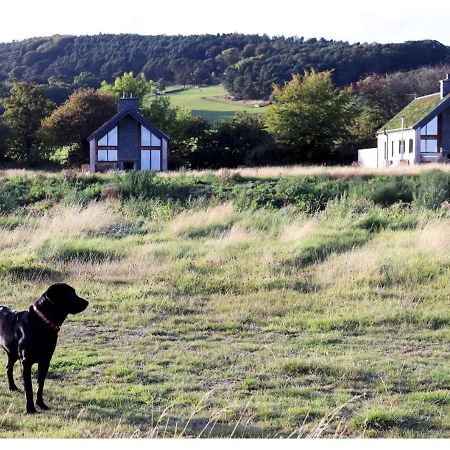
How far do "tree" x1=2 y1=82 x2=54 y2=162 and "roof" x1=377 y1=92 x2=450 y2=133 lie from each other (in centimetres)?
2495

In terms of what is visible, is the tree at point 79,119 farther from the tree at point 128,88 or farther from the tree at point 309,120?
the tree at point 309,120

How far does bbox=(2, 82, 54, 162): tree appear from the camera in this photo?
51.8m

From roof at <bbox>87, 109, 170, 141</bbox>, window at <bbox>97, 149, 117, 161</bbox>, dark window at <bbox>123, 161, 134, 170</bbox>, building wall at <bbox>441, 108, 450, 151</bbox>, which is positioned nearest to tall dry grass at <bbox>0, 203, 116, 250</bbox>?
roof at <bbox>87, 109, 170, 141</bbox>

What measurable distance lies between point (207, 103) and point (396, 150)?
47744mm

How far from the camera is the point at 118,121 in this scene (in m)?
46.0

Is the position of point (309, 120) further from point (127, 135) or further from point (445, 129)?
point (127, 135)

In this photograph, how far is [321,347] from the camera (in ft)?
26.7

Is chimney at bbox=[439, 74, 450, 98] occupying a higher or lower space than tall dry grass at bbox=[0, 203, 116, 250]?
higher

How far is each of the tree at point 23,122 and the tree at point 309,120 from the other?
16.9 meters

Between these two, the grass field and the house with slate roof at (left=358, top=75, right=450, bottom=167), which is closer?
the grass field

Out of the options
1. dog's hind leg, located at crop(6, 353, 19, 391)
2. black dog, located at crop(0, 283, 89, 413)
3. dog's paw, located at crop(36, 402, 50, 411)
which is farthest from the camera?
dog's hind leg, located at crop(6, 353, 19, 391)

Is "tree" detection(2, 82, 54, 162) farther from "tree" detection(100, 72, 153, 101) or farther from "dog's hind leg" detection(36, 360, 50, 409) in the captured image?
"dog's hind leg" detection(36, 360, 50, 409)

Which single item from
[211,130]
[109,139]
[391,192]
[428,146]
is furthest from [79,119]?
[391,192]

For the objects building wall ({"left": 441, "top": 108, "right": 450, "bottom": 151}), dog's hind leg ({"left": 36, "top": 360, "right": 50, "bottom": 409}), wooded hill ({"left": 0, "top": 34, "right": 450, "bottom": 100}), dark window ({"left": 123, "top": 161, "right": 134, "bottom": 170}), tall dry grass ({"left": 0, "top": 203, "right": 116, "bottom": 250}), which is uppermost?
wooded hill ({"left": 0, "top": 34, "right": 450, "bottom": 100})
